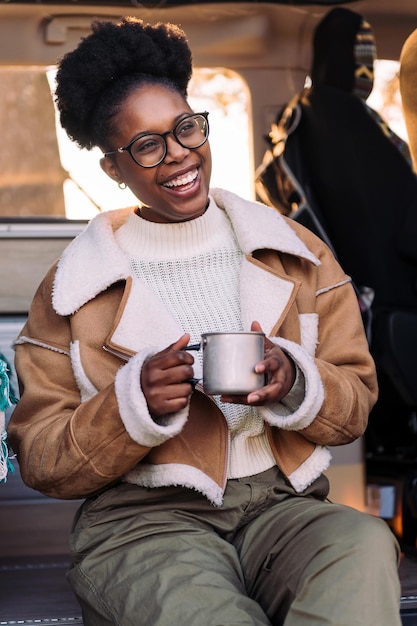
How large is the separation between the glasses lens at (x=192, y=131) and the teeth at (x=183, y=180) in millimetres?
59

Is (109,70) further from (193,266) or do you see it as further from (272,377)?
(272,377)

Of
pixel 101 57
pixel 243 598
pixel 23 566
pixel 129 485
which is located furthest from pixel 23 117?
pixel 243 598

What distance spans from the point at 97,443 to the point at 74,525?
0.31m

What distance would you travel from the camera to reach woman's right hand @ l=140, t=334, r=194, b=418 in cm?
225

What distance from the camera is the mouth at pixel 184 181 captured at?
2602mm

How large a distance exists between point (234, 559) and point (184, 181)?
80cm

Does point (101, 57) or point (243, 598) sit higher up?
point (101, 57)

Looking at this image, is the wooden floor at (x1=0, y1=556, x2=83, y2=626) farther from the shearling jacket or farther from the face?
the face

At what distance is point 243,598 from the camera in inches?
87.7

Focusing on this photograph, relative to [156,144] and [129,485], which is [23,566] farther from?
[156,144]

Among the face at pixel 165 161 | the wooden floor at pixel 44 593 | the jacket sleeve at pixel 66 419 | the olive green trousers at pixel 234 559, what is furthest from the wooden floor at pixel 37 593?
the face at pixel 165 161

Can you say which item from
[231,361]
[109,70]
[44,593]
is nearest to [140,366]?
[231,361]

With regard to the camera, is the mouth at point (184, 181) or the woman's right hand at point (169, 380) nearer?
the woman's right hand at point (169, 380)

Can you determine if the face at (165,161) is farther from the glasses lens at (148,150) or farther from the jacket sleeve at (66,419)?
the jacket sleeve at (66,419)
